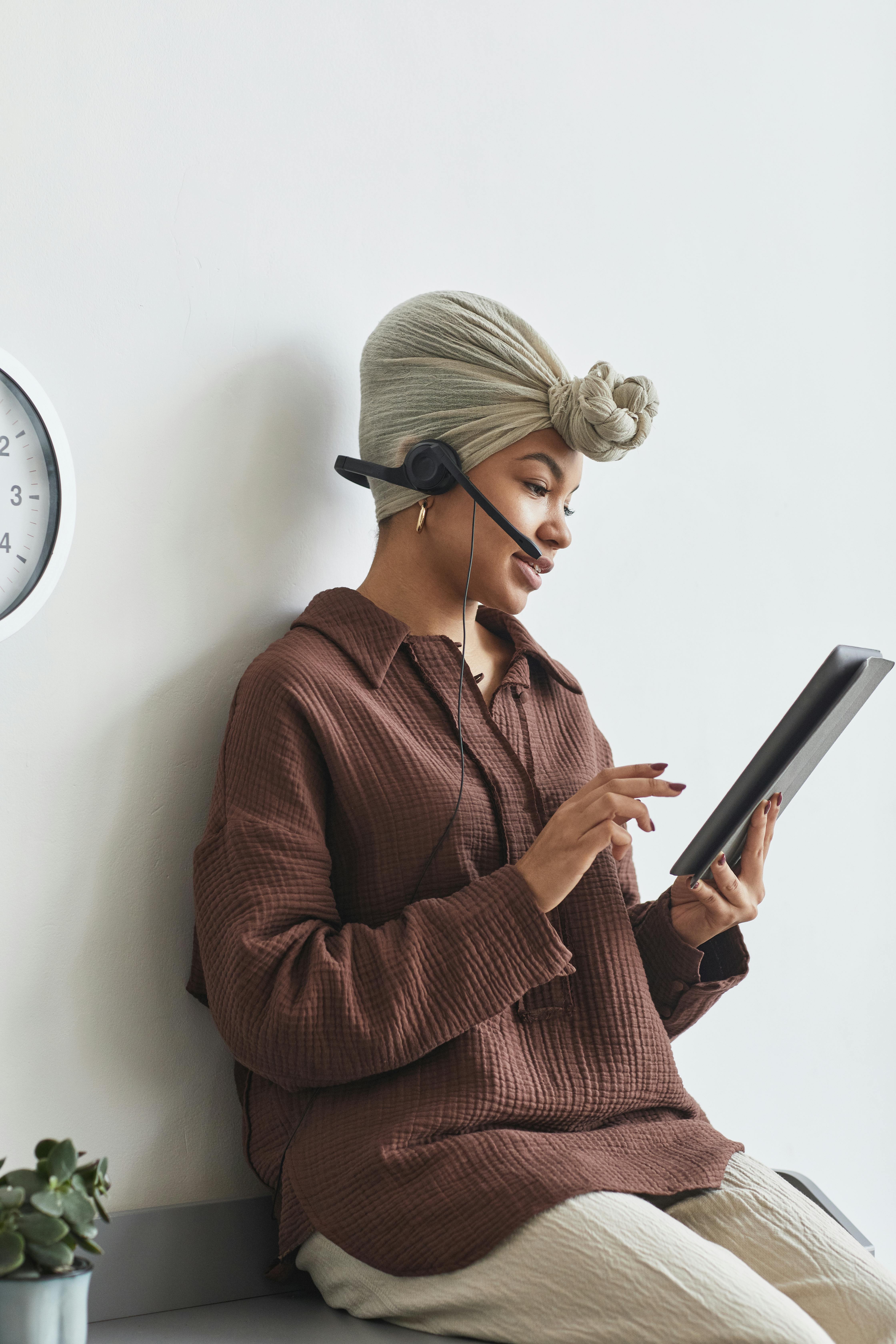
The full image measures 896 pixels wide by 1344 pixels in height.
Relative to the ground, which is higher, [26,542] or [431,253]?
[431,253]

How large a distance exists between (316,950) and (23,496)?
1.63ft

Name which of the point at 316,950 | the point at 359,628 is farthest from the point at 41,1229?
the point at 359,628

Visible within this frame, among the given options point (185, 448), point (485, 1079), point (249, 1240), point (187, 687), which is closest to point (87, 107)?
point (185, 448)

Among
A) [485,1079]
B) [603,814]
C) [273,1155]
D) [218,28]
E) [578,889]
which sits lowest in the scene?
[273,1155]

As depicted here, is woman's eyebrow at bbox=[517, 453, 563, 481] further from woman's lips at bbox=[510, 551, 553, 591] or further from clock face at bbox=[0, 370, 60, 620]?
clock face at bbox=[0, 370, 60, 620]

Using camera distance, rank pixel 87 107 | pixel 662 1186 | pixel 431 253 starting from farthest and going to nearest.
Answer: pixel 431 253 → pixel 87 107 → pixel 662 1186

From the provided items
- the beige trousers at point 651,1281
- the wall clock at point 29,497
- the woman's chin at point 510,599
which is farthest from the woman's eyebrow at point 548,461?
the beige trousers at point 651,1281

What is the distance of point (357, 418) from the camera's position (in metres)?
1.38

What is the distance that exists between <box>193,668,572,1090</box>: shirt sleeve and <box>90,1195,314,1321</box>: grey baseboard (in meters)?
0.19

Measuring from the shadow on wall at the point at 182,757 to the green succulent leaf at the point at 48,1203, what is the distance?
1.20 ft

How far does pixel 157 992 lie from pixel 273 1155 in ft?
0.63

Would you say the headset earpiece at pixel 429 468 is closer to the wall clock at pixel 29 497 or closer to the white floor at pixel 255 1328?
the wall clock at pixel 29 497

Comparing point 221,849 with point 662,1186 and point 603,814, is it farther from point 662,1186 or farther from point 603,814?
point 662,1186

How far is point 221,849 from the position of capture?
3.60 ft
